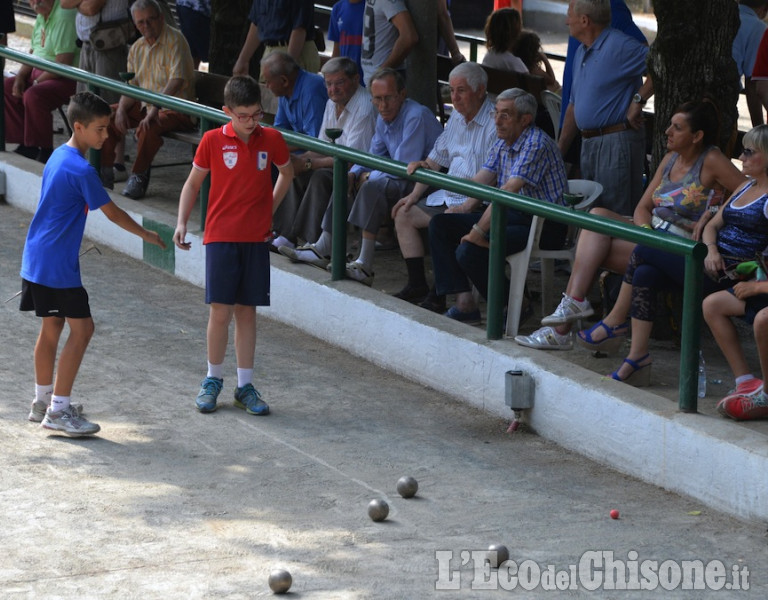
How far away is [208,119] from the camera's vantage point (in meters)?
8.62

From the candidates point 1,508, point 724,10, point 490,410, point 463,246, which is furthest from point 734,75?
point 1,508

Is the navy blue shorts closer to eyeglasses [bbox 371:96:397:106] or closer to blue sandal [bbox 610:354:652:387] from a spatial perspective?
blue sandal [bbox 610:354:652:387]

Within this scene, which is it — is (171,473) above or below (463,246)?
below

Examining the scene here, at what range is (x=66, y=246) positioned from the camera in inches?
249

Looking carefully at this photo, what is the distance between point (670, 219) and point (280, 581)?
3.28m

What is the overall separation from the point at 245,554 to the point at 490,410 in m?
2.07

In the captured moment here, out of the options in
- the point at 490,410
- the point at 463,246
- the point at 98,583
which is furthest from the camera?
the point at 463,246

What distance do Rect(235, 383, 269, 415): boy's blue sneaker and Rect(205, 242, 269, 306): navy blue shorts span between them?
43cm

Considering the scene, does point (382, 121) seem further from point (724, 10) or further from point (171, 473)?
point (171, 473)

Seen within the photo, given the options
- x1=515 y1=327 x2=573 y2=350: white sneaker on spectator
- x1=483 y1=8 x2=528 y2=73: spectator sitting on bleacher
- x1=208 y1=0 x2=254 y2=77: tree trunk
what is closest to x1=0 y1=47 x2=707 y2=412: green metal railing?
x1=515 y1=327 x2=573 y2=350: white sneaker on spectator

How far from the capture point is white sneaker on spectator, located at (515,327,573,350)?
693 cm

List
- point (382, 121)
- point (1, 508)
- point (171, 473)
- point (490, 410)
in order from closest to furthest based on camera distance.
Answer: point (1, 508) → point (171, 473) → point (490, 410) → point (382, 121)

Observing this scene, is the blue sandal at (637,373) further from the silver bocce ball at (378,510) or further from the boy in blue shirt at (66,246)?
the boy in blue shirt at (66,246)

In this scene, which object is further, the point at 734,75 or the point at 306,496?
the point at 734,75
